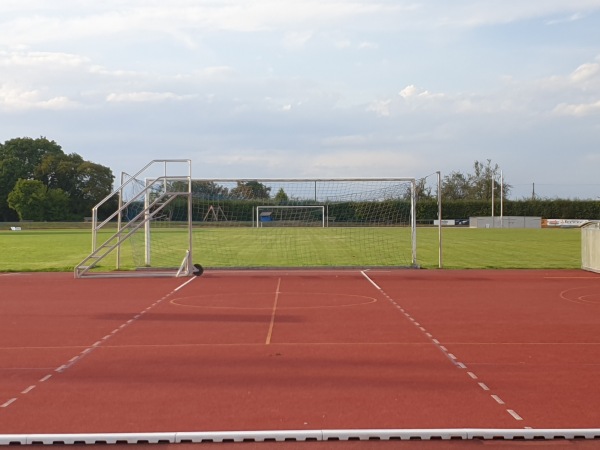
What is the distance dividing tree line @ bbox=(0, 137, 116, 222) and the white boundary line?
3710 inches

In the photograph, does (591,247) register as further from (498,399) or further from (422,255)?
(498,399)

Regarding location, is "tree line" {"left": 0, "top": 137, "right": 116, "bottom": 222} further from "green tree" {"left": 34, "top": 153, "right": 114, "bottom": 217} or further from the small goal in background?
the small goal in background

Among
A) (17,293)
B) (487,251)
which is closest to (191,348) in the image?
(17,293)

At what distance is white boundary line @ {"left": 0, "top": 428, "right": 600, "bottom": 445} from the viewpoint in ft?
22.5

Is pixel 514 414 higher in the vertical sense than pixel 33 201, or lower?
lower

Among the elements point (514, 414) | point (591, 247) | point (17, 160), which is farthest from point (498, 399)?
point (17, 160)

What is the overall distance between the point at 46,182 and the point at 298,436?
343ft

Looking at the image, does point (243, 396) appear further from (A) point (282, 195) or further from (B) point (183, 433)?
(A) point (282, 195)

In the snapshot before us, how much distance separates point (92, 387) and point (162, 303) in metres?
8.69

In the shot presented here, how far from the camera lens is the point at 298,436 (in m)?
6.89

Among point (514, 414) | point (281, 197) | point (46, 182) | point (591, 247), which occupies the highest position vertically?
point (46, 182)

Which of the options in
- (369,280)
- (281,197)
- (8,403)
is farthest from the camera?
(281,197)

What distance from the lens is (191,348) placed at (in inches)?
456

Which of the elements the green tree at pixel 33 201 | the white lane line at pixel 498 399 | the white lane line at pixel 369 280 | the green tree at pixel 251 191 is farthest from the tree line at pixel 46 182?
the white lane line at pixel 498 399
